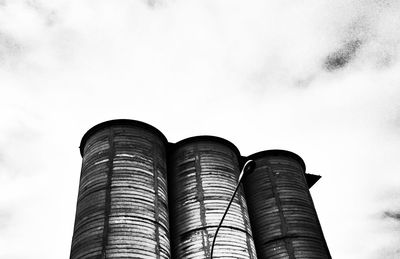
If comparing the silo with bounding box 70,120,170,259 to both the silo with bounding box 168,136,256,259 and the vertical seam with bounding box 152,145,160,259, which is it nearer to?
the vertical seam with bounding box 152,145,160,259

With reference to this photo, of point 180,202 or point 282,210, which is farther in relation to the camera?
point 282,210

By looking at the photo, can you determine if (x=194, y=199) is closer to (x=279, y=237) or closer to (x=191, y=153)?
(x=191, y=153)

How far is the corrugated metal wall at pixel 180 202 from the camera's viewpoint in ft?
63.7

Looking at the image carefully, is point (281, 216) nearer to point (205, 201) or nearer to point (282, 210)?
point (282, 210)

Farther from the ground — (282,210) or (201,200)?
(282,210)

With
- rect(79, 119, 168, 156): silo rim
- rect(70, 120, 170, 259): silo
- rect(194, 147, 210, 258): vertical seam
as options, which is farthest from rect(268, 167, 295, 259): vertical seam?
rect(79, 119, 168, 156): silo rim

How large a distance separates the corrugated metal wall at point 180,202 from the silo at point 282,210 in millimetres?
64

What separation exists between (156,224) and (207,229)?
2.81 meters

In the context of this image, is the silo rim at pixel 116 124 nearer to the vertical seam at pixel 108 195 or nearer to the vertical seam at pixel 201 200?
the vertical seam at pixel 108 195

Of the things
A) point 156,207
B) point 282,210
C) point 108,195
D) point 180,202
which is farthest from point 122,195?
point 282,210

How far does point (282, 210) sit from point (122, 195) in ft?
34.2

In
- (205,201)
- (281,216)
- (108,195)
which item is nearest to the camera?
(108,195)

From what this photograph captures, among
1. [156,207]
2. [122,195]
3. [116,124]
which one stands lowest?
[156,207]

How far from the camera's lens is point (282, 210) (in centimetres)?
2489
